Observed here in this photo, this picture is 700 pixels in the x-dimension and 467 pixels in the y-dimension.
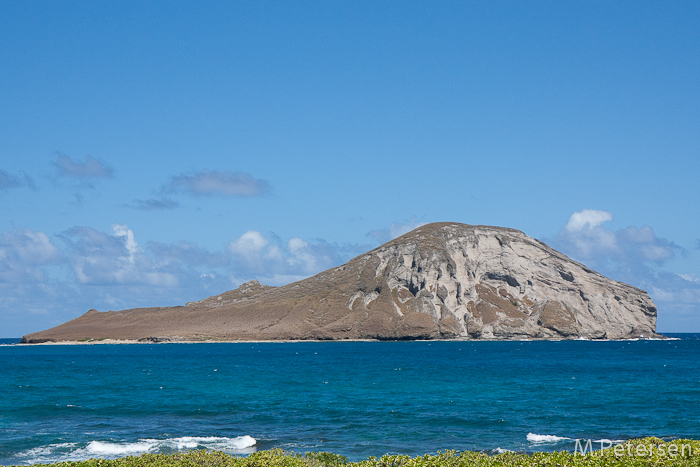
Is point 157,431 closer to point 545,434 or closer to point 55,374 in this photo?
point 545,434

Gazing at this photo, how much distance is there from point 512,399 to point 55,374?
61.8 meters

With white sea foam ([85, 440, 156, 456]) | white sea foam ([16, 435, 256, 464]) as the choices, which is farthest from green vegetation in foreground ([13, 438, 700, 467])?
Result: white sea foam ([85, 440, 156, 456])

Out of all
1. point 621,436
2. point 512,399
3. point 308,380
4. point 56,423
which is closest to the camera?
point 621,436

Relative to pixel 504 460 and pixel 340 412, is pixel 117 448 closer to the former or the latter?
pixel 340 412

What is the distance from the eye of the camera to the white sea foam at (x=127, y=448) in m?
32.8

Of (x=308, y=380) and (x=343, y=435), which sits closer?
(x=343, y=435)

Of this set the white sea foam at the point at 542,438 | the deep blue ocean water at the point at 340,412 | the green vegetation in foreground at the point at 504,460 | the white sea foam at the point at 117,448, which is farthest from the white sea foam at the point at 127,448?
the white sea foam at the point at 542,438

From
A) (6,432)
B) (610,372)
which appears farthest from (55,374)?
(610,372)

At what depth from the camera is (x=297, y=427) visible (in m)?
40.7

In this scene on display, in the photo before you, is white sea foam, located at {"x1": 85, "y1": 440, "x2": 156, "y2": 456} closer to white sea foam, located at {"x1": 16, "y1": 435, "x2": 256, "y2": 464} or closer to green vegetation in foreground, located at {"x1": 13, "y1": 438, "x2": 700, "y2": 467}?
white sea foam, located at {"x1": 16, "y1": 435, "x2": 256, "y2": 464}

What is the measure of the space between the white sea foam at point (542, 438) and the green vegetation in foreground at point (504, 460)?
11961 mm

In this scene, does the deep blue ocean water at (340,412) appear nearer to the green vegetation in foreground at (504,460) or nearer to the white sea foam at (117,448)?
the white sea foam at (117,448)

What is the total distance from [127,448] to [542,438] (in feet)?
74.8

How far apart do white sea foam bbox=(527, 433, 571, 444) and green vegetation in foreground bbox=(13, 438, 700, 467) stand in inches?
471
